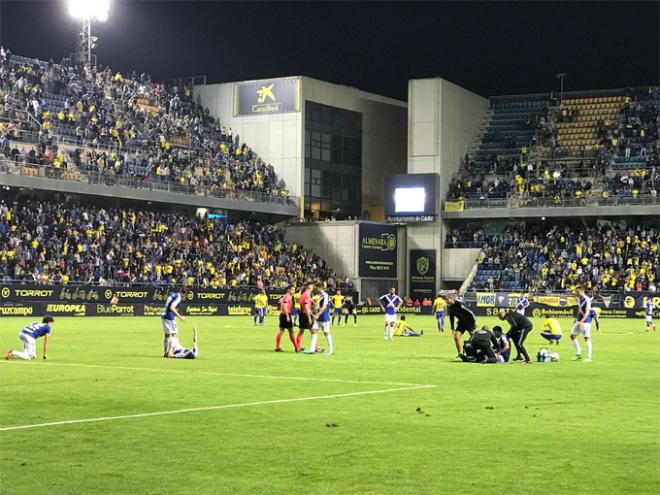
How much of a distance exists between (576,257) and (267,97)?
1116 inches

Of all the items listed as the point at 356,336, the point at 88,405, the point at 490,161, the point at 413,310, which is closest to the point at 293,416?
the point at 88,405

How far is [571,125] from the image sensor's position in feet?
300

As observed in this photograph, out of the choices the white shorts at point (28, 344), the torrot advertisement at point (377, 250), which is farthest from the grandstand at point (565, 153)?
the white shorts at point (28, 344)

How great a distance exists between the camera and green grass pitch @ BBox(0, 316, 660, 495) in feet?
37.8

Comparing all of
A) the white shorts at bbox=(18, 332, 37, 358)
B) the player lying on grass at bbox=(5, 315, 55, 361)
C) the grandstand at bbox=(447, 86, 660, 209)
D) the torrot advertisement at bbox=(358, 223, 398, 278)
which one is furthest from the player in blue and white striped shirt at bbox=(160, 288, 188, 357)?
the grandstand at bbox=(447, 86, 660, 209)

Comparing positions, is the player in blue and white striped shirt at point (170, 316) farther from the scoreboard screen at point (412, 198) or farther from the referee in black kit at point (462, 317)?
the scoreboard screen at point (412, 198)

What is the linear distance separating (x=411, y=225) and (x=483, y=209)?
6624 millimetres

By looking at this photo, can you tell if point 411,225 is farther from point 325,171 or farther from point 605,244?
point 605,244

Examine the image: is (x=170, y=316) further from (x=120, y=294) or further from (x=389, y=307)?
(x=120, y=294)

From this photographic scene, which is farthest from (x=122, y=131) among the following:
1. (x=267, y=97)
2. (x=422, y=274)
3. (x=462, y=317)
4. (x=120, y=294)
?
(x=462, y=317)

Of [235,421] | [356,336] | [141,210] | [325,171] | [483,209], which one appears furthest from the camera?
[325,171]

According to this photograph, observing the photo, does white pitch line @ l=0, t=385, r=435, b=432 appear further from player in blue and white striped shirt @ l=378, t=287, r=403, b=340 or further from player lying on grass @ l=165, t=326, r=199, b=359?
player in blue and white striped shirt @ l=378, t=287, r=403, b=340

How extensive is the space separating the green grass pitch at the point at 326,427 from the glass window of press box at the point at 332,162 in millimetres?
61670

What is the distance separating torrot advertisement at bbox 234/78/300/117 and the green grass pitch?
61.5 metres
